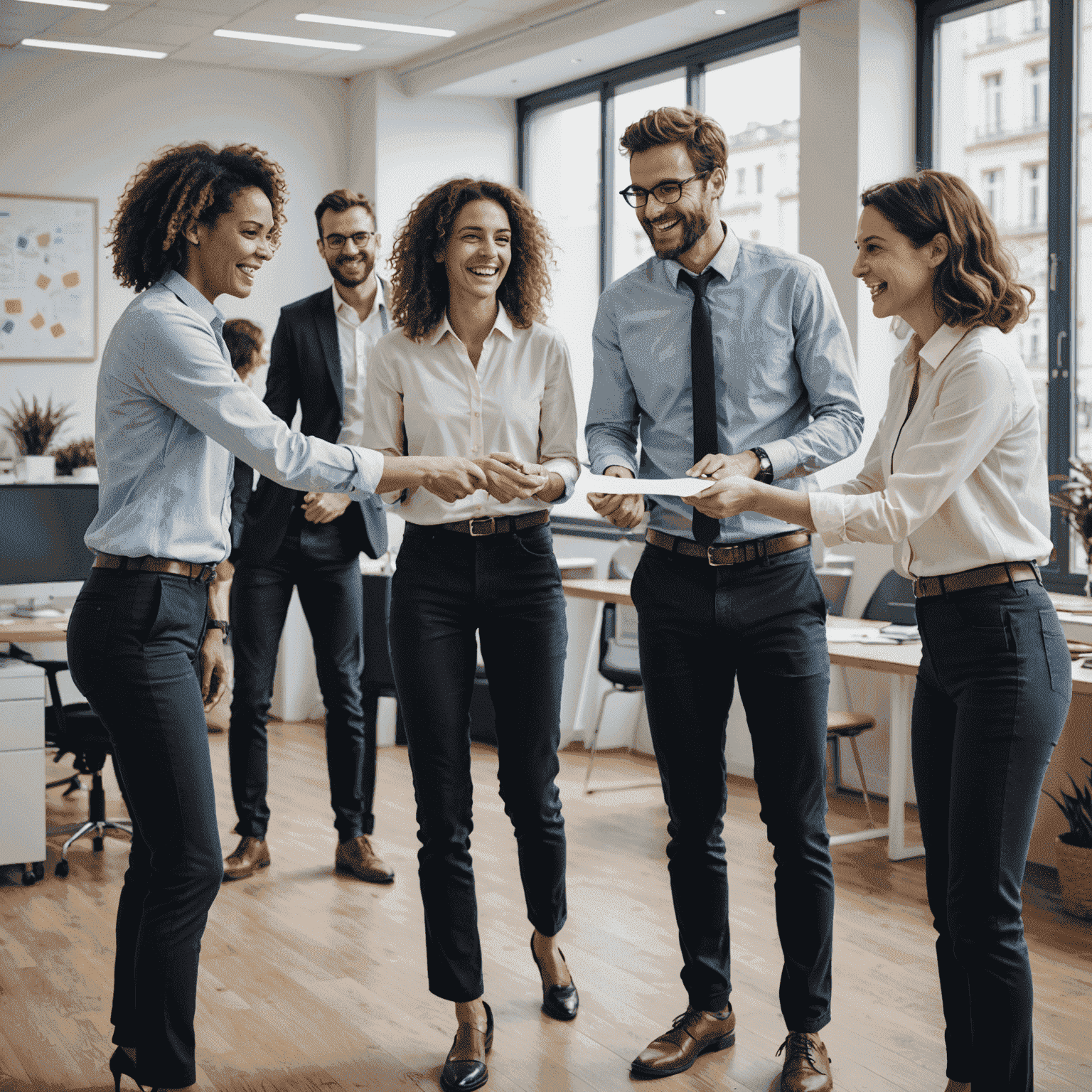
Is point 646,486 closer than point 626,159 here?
Yes

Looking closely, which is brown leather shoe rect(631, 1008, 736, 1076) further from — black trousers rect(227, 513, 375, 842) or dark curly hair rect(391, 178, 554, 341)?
black trousers rect(227, 513, 375, 842)

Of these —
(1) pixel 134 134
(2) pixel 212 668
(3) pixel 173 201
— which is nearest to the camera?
Answer: (3) pixel 173 201

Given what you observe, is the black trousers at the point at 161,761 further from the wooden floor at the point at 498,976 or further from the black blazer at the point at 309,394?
the black blazer at the point at 309,394

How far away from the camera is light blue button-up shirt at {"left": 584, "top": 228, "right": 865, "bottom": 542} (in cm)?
251

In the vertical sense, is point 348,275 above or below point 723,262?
above

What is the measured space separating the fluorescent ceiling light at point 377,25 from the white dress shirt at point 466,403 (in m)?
3.89

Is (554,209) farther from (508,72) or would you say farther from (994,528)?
(994,528)

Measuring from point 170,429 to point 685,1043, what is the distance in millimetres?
1559

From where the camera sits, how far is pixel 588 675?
20.1ft

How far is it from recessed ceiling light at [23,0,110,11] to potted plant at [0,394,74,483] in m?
1.78

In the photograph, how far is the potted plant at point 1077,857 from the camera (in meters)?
3.68

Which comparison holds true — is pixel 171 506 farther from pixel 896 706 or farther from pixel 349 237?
pixel 896 706

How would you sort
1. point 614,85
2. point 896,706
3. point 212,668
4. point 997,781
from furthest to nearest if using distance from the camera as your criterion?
1. point 614,85
2. point 896,706
3. point 212,668
4. point 997,781

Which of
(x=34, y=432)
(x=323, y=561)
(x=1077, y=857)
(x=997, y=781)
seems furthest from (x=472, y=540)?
(x=34, y=432)
